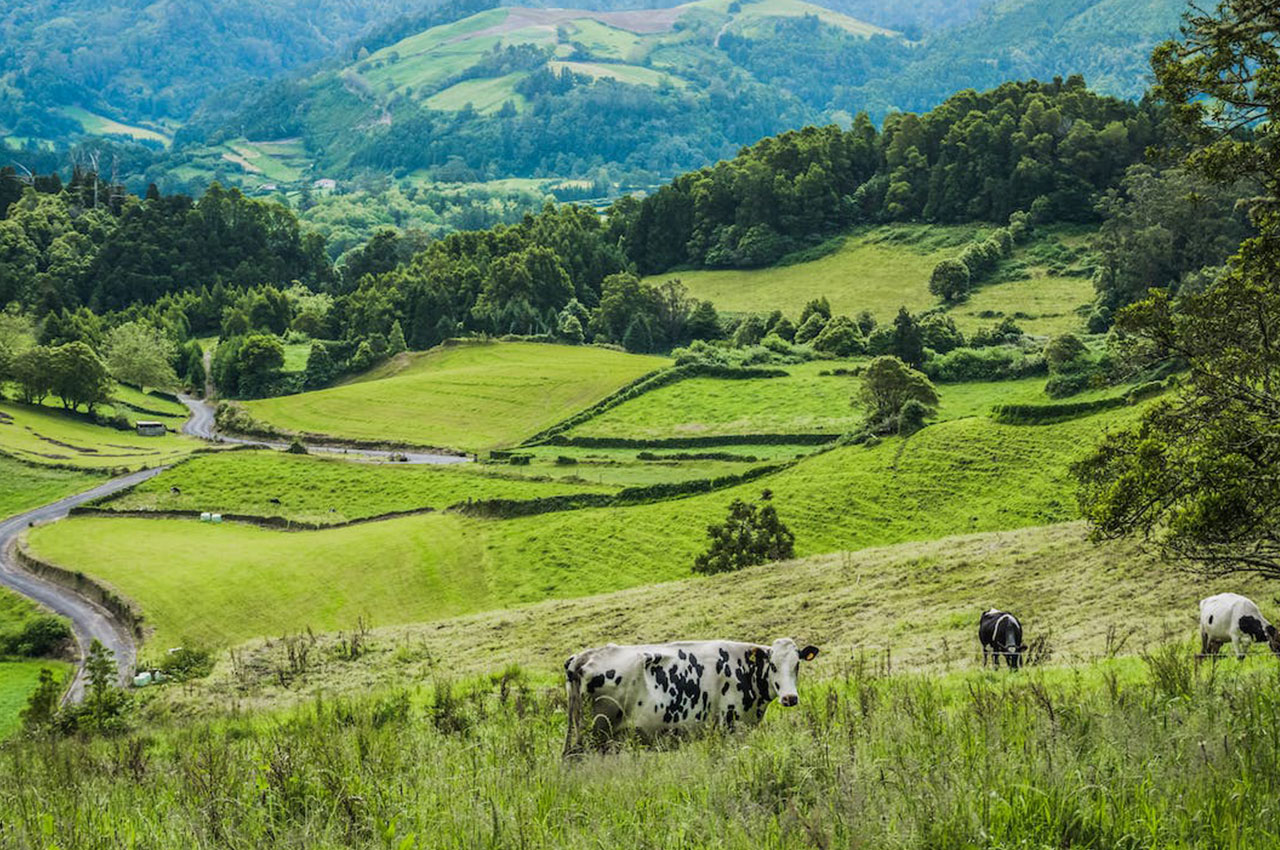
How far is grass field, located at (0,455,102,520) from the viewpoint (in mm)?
83938

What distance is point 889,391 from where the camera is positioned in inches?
3179

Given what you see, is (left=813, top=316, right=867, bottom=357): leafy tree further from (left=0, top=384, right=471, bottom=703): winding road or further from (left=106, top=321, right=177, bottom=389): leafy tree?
(left=106, top=321, right=177, bottom=389): leafy tree

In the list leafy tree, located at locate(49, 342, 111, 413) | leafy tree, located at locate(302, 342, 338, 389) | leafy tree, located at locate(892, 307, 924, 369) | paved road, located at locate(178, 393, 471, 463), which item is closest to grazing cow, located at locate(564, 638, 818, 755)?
paved road, located at locate(178, 393, 471, 463)

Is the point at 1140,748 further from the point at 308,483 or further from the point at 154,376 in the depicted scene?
the point at 154,376

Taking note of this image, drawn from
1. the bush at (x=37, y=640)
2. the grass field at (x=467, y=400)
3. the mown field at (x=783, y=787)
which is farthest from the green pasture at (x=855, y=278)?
the mown field at (x=783, y=787)

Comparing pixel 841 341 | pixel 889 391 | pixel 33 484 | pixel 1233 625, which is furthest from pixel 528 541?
pixel 841 341

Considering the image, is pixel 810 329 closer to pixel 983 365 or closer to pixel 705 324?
pixel 705 324

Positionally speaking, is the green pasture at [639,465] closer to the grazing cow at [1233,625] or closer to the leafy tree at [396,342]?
the grazing cow at [1233,625]

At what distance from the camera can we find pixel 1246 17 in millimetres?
15070

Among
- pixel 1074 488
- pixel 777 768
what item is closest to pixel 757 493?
pixel 1074 488

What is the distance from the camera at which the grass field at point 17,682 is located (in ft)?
135

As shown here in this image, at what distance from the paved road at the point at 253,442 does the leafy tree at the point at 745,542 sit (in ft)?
163

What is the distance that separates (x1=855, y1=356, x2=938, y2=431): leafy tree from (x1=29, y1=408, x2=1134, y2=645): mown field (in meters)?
4.95

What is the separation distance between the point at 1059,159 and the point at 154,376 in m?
133
